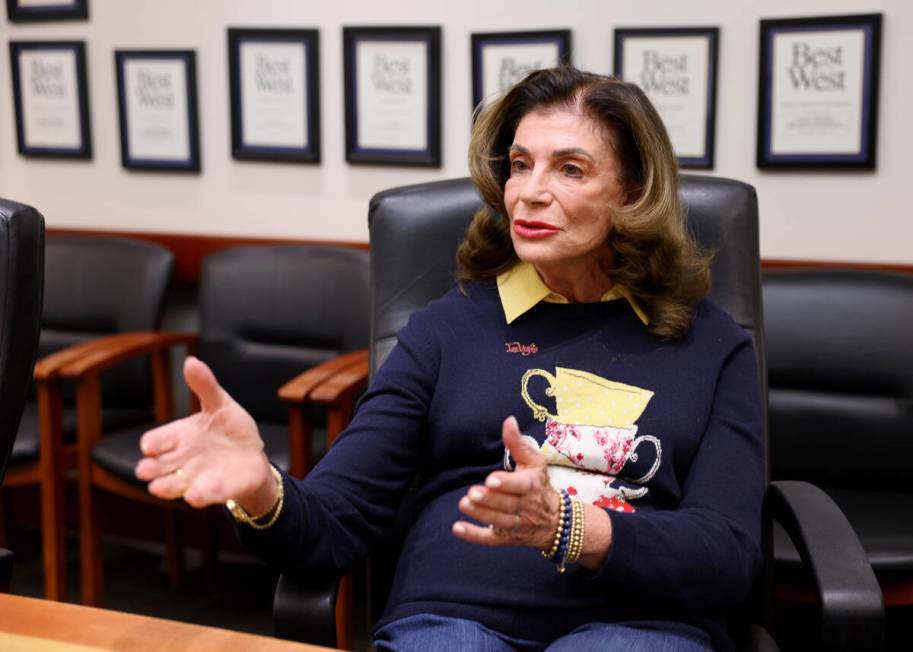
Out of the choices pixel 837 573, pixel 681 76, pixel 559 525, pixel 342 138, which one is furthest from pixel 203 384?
pixel 342 138

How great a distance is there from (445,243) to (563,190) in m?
0.35

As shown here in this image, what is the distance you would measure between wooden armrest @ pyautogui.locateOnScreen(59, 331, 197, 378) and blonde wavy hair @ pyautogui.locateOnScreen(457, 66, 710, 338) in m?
1.40

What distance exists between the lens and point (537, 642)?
1.42 m

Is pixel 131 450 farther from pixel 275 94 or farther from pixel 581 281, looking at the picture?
pixel 581 281

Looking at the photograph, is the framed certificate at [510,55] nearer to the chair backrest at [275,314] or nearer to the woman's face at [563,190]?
the chair backrest at [275,314]

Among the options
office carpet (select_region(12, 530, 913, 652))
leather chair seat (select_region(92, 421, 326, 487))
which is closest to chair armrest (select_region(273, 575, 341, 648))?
leather chair seat (select_region(92, 421, 326, 487))

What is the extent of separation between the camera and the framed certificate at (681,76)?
8.72 ft

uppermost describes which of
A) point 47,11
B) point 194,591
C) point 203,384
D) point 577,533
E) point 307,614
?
point 47,11

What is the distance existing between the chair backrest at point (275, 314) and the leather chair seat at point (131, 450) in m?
0.16

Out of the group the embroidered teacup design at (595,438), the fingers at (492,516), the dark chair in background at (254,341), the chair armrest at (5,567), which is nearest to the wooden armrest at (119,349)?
the dark chair in background at (254,341)

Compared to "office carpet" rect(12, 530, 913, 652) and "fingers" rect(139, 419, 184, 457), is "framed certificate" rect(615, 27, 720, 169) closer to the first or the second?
"office carpet" rect(12, 530, 913, 652)

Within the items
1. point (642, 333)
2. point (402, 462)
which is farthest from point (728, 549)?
point (402, 462)

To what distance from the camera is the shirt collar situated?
63.9 inches

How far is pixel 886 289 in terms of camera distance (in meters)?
2.32
